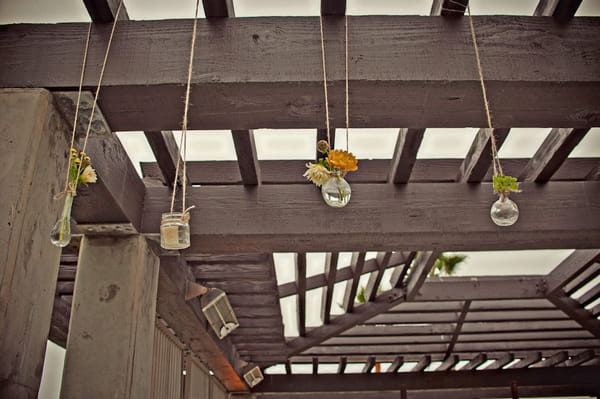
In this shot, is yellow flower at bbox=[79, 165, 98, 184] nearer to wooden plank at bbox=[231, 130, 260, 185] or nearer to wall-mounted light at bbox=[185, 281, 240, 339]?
wooden plank at bbox=[231, 130, 260, 185]

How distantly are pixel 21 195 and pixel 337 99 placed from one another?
1168mm

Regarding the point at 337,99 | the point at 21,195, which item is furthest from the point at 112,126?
the point at 337,99

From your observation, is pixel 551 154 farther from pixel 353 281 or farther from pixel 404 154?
pixel 353 281

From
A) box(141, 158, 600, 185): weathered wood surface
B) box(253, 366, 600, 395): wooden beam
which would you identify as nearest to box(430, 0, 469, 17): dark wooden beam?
box(141, 158, 600, 185): weathered wood surface

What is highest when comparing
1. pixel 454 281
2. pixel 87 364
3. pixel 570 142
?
pixel 454 281

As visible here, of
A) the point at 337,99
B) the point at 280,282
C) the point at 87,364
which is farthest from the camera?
the point at 280,282

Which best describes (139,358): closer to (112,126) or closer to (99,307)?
(99,307)

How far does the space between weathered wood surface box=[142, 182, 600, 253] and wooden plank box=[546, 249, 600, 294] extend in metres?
1.86

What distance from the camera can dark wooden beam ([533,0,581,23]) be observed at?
7.29ft

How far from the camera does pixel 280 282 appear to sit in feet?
18.2

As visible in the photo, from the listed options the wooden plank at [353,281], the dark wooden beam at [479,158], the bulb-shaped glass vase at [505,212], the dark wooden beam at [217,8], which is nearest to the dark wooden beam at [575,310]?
the wooden plank at [353,281]

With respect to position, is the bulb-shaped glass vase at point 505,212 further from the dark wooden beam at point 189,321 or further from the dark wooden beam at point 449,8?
the dark wooden beam at point 189,321

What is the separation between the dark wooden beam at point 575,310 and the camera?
242 inches

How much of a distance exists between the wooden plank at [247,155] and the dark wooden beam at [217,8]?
617mm
